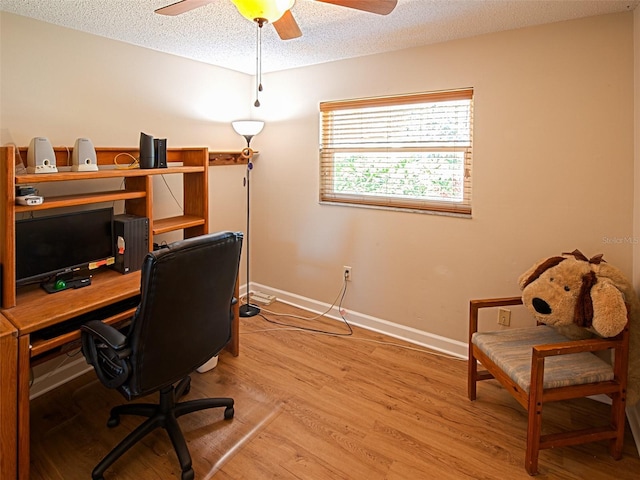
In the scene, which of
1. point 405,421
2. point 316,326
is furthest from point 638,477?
point 316,326

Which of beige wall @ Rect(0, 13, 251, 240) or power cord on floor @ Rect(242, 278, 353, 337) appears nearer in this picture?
beige wall @ Rect(0, 13, 251, 240)

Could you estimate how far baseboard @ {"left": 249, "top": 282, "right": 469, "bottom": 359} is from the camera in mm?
2930

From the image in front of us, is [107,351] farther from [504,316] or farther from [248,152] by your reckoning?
[504,316]

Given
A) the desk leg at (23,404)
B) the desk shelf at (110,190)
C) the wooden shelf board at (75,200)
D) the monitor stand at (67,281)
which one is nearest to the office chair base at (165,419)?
the desk leg at (23,404)

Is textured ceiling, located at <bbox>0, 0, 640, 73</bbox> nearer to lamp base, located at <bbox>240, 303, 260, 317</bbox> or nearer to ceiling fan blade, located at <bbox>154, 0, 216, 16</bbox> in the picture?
ceiling fan blade, located at <bbox>154, 0, 216, 16</bbox>

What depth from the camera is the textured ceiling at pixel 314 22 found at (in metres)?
2.08

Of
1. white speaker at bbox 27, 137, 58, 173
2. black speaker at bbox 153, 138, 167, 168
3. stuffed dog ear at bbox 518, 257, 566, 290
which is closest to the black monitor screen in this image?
white speaker at bbox 27, 137, 58, 173

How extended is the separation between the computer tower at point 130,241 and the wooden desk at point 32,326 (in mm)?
198

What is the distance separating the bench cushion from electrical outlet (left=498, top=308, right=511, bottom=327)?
33 cm

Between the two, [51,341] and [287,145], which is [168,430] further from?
[287,145]

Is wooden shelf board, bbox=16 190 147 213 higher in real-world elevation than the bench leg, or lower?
higher

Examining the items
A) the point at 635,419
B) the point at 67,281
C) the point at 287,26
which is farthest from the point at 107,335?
the point at 635,419

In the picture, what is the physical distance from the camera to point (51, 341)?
69.5 inches

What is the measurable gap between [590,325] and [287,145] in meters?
2.70
